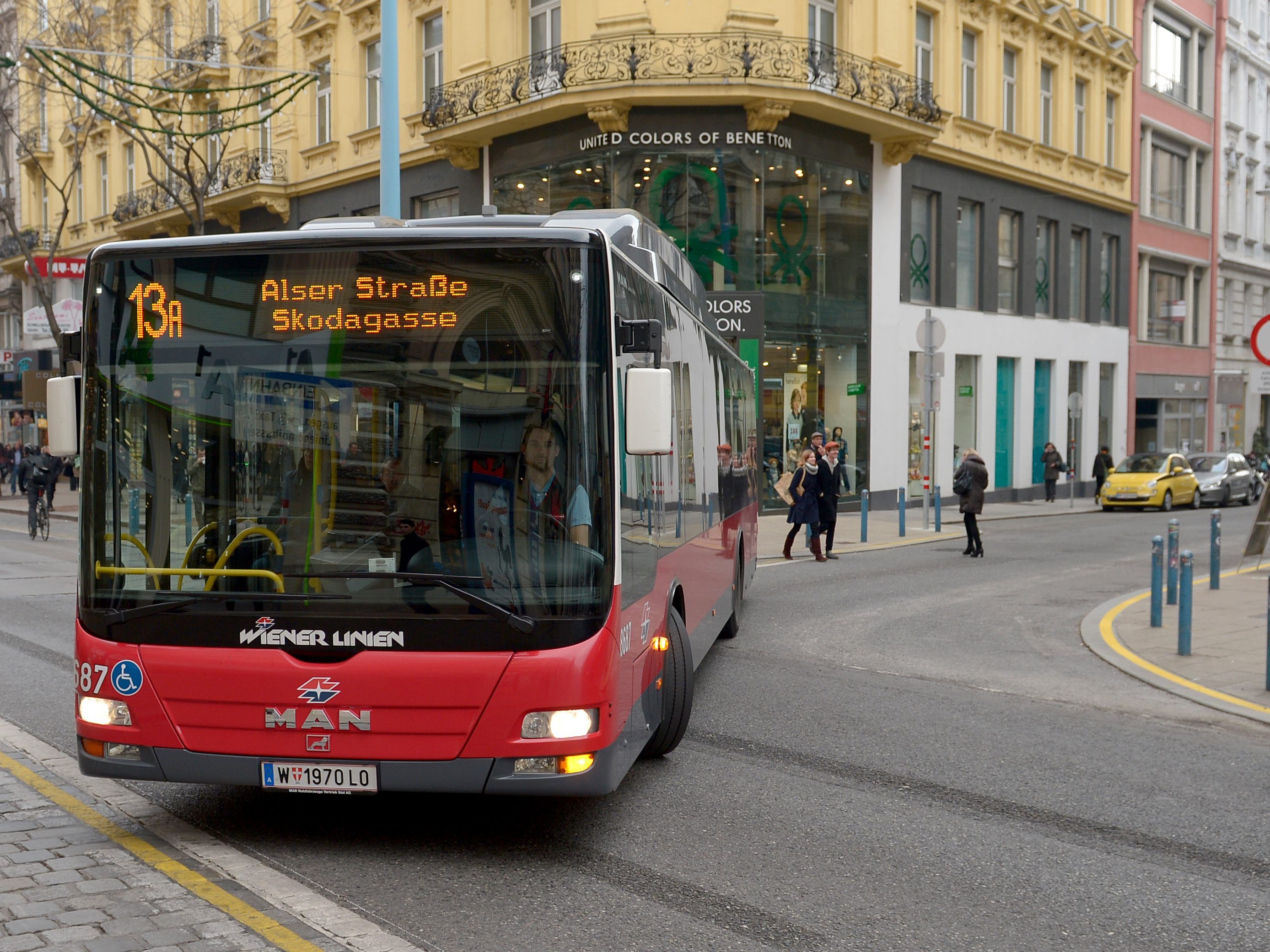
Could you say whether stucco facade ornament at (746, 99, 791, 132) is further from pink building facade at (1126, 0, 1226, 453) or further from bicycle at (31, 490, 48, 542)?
pink building facade at (1126, 0, 1226, 453)

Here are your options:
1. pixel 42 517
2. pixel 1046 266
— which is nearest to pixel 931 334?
pixel 1046 266

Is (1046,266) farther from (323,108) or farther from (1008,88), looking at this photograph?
(323,108)

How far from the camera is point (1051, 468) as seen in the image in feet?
112

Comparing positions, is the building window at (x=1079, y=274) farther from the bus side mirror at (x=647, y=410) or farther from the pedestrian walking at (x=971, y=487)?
the bus side mirror at (x=647, y=410)

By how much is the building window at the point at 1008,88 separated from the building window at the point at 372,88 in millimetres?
15452

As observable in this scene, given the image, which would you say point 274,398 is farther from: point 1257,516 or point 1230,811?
point 1257,516

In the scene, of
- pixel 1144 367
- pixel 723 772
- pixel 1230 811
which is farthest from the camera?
pixel 1144 367

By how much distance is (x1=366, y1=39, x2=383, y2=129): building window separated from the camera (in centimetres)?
3008

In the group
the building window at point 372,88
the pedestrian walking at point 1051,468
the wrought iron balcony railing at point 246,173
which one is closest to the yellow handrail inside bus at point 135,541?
the building window at point 372,88

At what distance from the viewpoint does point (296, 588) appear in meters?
5.07

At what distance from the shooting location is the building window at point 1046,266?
34.6 m

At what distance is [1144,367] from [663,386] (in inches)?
1525

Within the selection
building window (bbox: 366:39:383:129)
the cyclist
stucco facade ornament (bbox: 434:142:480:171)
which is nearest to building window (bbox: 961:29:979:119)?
stucco facade ornament (bbox: 434:142:480:171)

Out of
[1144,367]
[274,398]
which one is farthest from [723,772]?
[1144,367]
